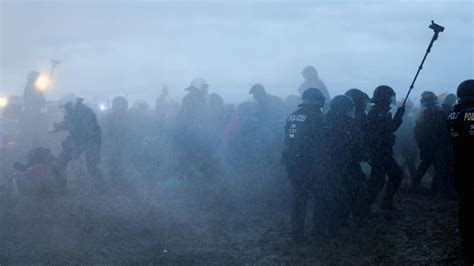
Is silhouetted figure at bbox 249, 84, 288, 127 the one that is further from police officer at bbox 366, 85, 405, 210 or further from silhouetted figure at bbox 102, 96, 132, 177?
silhouetted figure at bbox 102, 96, 132, 177

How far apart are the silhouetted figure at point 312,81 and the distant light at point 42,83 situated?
33.2ft

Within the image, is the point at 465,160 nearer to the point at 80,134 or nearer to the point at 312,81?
the point at 312,81

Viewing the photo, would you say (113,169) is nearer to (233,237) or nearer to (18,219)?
(18,219)

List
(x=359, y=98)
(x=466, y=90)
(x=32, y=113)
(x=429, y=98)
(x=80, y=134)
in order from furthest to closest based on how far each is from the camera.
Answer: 1. (x=32, y=113)
2. (x=80, y=134)
3. (x=429, y=98)
4. (x=359, y=98)
5. (x=466, y=90)

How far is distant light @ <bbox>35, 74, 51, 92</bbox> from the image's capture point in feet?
53.6

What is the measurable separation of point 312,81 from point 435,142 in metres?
3.33

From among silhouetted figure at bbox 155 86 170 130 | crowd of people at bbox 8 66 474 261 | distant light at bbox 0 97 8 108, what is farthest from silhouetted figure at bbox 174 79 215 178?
distant light at bbox 0 97 8 108

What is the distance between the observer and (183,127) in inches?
454

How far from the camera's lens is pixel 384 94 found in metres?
7.85

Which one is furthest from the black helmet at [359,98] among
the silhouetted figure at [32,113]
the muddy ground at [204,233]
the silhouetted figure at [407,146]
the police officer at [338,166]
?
the silhouetted figure at [32,113]

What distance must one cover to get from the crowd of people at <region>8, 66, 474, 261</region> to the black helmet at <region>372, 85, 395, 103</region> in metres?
0.02

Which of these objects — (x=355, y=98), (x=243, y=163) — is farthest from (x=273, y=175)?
(x=355, y=98)

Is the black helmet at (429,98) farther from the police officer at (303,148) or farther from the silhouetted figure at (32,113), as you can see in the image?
the silhouetted figure at (32,113)

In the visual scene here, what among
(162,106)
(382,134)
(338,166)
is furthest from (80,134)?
(382,134)
